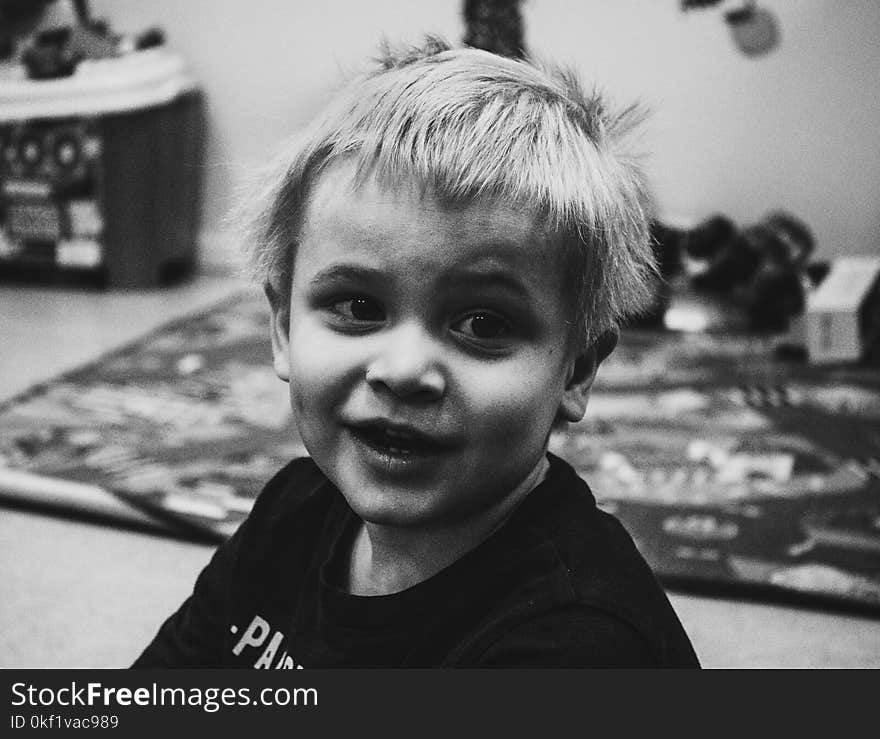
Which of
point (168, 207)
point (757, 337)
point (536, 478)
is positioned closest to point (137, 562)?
point (536, 478)

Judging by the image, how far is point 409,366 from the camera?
53 centimetres

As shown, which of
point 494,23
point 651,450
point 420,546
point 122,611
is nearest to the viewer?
point 420,546

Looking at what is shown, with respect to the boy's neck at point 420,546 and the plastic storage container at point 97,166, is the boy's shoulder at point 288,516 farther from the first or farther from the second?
the plastic storage container at point 97,166

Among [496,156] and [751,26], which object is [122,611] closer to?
[496,156]

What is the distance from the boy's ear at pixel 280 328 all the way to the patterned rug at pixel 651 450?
0.57 m

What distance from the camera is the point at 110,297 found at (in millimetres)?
2393

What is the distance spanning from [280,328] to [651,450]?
87 centimetres

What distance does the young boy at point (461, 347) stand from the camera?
542 millimetres

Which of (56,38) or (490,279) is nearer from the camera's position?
(490,279)

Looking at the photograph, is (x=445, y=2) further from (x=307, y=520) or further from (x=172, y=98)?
(x=307, y=520)

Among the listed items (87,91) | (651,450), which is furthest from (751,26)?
(87,91)

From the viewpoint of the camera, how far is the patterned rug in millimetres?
1154

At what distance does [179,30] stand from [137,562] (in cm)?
183

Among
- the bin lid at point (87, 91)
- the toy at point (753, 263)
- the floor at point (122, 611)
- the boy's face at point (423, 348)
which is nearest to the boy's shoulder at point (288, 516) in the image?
the boy's face at point (423, 348)
